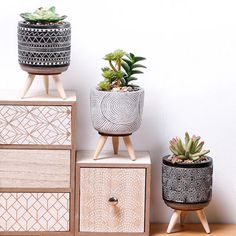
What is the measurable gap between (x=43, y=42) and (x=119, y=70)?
0.61 ft

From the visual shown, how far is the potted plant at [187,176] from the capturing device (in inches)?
76.2

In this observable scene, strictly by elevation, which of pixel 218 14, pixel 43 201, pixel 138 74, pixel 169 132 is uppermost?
pixel 218 14

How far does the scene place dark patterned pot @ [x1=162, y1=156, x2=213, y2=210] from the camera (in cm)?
193

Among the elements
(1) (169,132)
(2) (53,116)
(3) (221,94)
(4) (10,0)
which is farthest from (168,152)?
(4) (10,0)

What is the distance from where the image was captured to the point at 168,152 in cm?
207

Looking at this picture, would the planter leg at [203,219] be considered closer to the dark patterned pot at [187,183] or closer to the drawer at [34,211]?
the dark patterned pot at [187,183]

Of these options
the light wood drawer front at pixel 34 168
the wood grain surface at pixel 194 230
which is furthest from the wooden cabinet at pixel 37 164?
the wood grain surface at pixel 194 230

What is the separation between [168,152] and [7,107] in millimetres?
412

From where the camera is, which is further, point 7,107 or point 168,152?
point 168,152

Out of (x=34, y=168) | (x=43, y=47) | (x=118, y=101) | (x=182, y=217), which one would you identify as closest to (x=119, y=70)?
(x=118, y=101)

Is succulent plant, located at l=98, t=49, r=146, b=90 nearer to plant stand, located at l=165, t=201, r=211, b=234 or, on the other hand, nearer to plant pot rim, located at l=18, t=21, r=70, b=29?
plant pot rim, located at l=18, t=21, r=70, b=29

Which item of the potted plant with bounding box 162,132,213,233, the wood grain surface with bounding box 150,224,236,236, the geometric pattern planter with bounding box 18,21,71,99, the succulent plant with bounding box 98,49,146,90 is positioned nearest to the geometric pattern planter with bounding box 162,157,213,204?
the potted plant with bounding box 162,132,213,233

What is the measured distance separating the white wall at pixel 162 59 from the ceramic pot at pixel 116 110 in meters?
0.12

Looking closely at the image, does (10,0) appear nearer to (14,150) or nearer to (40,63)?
(40,63)
